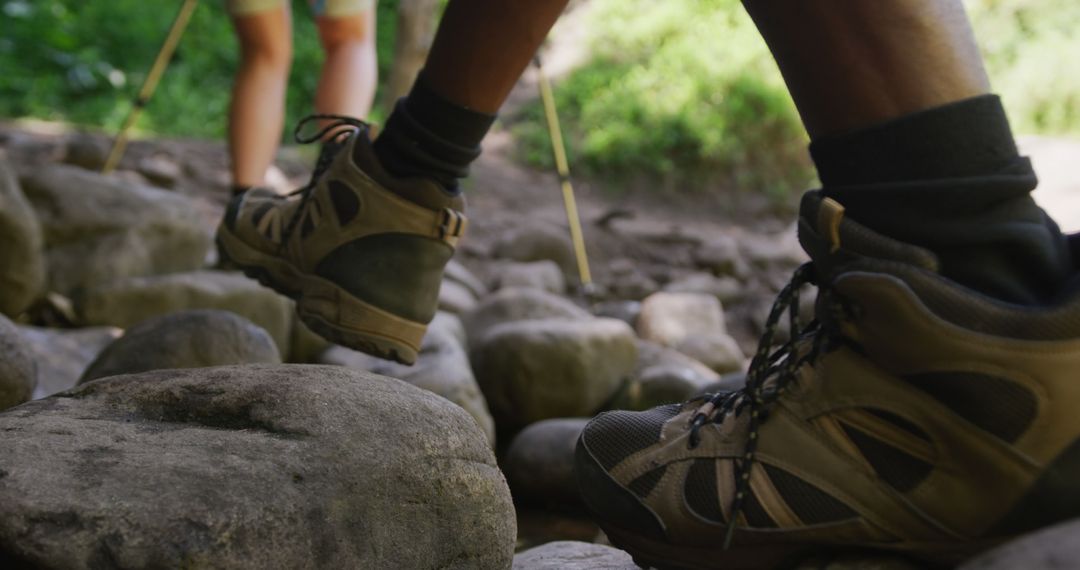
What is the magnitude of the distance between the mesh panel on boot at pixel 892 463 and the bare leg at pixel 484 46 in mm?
991

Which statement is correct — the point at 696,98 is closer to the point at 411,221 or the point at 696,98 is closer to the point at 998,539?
the point at 411,221

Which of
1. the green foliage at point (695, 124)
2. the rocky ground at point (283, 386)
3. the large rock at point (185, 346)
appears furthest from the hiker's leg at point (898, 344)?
the green foliage at point (695, 124)

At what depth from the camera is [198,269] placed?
4.90 metres

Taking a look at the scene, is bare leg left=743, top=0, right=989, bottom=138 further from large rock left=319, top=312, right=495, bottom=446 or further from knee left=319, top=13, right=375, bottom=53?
knee left=319, top=13, right=375, bottom=53

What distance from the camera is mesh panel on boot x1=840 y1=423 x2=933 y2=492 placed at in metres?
Answer: 1.24

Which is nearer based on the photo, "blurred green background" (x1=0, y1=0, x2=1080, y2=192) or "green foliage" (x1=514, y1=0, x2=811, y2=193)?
"blurred green background" (x1=0, y1=0, x2=1080, y2=192)

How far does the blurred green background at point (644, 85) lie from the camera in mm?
11289

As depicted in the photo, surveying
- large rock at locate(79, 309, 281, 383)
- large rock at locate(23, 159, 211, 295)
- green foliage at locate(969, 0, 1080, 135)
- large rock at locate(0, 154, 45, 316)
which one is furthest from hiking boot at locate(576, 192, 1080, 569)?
green foliage at locate(969, 0, 1080, 135)

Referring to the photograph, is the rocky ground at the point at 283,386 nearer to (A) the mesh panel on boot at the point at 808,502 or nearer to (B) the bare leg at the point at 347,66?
(A) the mesh panel on boot at the point at 808,502

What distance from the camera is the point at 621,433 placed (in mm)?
1471

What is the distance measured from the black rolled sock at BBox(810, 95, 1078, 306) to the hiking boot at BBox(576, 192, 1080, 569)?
0.11 ft

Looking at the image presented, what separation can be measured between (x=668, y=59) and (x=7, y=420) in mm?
11320

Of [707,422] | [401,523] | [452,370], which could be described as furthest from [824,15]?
[452,370]

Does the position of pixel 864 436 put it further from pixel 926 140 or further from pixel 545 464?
pixel 545 464
